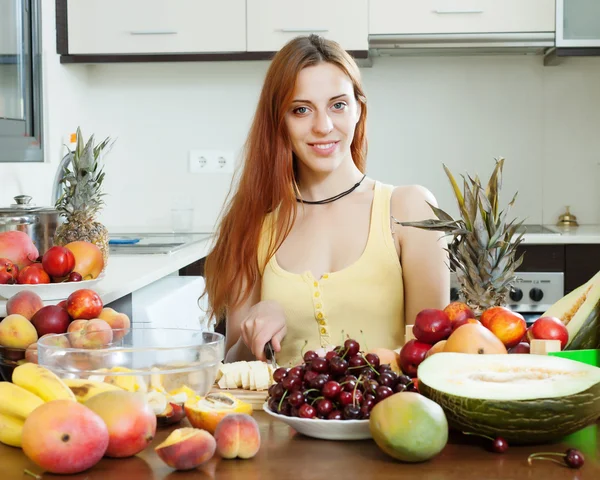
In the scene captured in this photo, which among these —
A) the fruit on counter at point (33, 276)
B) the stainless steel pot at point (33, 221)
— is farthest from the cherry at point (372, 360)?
the stainless steel pot at point (33, 221)

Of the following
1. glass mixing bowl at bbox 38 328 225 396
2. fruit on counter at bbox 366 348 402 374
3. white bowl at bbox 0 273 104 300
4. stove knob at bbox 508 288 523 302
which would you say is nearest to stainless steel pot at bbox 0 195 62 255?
white bowl at bbox 0 273 104 300

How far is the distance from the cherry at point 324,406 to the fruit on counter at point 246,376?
0.23 metres

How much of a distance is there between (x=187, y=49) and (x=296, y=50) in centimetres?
167

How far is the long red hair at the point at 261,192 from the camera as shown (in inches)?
77.2

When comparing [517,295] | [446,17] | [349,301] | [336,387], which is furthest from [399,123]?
[336,387]

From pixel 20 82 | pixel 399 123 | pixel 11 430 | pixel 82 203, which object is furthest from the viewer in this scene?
pixel 399 123

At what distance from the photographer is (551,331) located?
3.64ft

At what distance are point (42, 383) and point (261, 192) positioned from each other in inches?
43.6

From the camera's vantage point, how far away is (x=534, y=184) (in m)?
3.74

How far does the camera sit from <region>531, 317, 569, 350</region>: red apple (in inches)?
43.7

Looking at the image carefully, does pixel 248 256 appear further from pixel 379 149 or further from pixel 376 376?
pixel 379 149

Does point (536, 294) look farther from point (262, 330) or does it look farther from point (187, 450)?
point (187, 450)

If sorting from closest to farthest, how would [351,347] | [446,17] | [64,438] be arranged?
[64,438] < [351,347] < [446,17]

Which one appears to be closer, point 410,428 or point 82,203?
point 410,428
